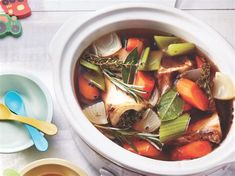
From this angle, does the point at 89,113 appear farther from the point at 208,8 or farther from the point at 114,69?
the point at 208,8

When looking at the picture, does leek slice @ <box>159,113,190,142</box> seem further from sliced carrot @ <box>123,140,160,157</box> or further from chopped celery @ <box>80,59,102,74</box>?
chopped celery @ <box>80,59,102,74</box>

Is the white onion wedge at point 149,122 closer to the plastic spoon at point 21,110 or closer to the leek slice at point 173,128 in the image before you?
the leek slice at point 173,128

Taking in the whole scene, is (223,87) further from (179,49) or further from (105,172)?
(105,172)

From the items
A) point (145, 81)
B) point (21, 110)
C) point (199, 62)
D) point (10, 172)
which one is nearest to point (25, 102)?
point (21, 110)

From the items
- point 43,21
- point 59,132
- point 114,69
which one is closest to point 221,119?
point 114,69

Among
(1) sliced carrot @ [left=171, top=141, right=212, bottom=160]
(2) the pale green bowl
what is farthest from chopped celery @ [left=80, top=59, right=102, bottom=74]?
(1) sliced carrot @ [left=171, top=141, right=212, bottom=160]

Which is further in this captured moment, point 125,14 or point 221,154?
point 125,14

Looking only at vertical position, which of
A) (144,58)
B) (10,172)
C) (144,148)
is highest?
(144,58)

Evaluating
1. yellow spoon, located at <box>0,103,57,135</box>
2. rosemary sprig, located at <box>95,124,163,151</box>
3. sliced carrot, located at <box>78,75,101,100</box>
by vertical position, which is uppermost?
sliced carrot, located at <box>78,75,101,100</box>
